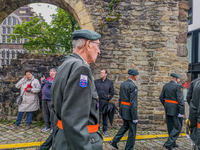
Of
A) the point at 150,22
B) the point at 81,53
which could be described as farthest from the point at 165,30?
the point at 81,53

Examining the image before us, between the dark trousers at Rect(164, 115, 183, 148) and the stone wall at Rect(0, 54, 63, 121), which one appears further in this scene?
the stone wall at Rect(0, 54, 63, 121)

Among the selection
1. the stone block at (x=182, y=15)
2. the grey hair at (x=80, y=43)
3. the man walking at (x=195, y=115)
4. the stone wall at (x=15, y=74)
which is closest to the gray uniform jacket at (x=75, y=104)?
the grey hair at (x=80, y=43)

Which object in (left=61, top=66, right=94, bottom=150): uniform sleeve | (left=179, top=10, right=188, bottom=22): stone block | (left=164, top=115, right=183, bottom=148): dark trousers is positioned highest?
(left=179, top=10, right=188, bottom=22): stone block

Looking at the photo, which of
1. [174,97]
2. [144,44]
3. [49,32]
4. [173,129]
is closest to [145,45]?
[144,44]

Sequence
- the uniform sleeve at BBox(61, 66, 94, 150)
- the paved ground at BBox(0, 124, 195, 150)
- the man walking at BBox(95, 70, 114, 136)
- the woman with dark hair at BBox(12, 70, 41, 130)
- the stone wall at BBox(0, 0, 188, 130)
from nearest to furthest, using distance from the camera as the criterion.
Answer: the uniform sleeve at BBox(61, 66, 94, 150)
the paved ground at BBox(0, 124, 195, 150)
the man walking at BBox(95, 70, 114, 136)
the woman with dark hair at BBox(12, 70, 41, 130)
the stone wall at BBox(0, 0, 188, 130)

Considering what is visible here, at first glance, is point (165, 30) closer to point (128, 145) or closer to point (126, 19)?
point (126, 19)

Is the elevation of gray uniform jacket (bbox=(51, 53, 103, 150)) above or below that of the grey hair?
below

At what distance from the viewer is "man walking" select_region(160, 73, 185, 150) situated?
4168 millimetres

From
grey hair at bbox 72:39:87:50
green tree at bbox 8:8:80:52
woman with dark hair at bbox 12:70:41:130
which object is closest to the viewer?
grey hair at bbox 72:39:87:50

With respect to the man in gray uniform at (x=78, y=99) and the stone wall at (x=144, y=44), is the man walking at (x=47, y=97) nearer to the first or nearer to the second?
the stone wall at (x=144, y=44)

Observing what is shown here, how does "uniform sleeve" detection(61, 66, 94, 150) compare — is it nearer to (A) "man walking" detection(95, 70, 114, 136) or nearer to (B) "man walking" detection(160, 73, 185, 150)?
(B) "man walking" detection(160, 73, 185, 150)

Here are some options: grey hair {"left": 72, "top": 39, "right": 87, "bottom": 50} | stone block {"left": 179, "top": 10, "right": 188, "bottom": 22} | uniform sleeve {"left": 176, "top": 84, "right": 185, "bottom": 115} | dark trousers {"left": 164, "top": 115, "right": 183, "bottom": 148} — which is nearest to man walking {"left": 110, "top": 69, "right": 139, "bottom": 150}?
dark trousers {"left": 164, "top": 115, "right": 183, "bottom": 148}

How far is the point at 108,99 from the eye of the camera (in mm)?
5285

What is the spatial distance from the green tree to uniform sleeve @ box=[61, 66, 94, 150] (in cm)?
1393
